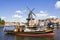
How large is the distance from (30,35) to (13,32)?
27.7 ft

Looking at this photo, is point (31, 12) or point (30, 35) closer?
point (30, 35)

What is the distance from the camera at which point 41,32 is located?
5884cm

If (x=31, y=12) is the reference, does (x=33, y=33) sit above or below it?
below

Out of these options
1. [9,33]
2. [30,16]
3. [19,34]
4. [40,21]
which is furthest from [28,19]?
[40,21]

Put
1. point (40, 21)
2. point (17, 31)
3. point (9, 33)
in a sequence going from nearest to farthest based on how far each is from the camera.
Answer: point (17, 31), point (9, 33), point (40, 21)

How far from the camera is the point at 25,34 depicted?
6062 cm


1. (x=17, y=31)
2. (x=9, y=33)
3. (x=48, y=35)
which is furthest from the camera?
A: (x=9, y=33)

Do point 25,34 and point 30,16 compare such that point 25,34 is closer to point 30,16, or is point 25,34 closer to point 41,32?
point 41,32

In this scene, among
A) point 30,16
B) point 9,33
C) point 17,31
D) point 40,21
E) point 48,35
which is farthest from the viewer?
point 40,21

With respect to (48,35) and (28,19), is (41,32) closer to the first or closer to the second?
(48,35)

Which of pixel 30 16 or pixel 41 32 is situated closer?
pixel 41 32

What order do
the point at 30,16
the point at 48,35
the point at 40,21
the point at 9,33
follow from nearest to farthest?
the point at 48,35 < the point at 9,33 < the point at 30,16 < the point at 40,21

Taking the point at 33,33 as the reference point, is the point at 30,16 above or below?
above

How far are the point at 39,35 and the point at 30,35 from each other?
9.61 ft
